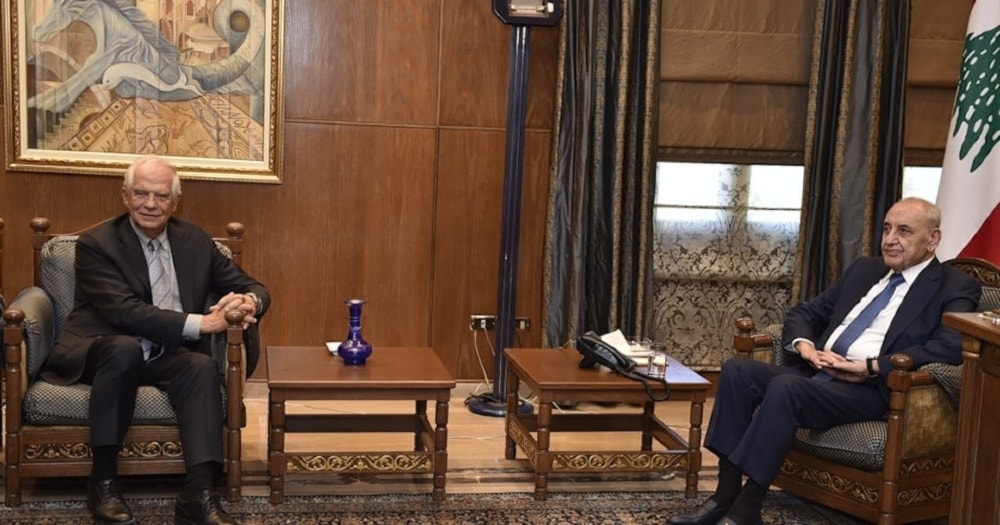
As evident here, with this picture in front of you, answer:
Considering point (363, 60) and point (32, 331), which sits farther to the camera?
point (363, 60)

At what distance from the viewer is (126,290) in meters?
3.48

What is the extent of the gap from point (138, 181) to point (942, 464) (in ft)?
9.17

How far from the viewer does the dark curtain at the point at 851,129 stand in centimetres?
492

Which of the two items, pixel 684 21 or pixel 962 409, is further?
pixel 684 21

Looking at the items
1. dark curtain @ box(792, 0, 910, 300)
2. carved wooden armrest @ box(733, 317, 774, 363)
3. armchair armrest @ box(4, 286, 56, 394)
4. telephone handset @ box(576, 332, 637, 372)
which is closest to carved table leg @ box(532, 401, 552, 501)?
telephone handset @ box(576, 332, 637, 372)

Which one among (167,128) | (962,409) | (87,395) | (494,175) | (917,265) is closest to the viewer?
(962,409)

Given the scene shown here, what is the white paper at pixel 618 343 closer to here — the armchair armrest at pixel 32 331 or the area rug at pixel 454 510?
the area rug at pixel 454 510

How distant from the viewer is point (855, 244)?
501 cm

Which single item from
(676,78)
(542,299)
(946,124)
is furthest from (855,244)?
(542,299)

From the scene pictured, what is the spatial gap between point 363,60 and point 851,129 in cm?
230

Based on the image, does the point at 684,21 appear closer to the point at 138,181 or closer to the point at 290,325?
the point at 290,325

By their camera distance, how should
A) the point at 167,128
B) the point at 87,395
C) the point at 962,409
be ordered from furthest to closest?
the point at 167,128
the point at 87,395
the point at 962,409

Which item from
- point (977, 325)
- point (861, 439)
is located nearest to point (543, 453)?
point (861, 439)

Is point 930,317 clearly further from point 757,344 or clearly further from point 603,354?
point 603,354
